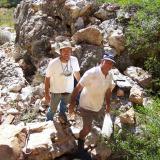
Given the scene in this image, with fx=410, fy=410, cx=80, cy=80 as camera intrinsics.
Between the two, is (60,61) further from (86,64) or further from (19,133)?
(86,64)

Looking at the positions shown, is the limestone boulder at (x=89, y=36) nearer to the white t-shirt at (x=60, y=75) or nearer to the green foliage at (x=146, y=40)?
the green foliage at (x=146, y=40)

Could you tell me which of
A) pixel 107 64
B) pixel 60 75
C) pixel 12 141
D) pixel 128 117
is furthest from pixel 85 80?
pixel 12 141

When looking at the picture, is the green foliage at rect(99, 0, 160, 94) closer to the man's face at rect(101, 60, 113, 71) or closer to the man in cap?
the man in cap

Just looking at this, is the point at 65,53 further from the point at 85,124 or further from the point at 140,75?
the point at 140,75

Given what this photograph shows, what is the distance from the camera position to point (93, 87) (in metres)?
5.72

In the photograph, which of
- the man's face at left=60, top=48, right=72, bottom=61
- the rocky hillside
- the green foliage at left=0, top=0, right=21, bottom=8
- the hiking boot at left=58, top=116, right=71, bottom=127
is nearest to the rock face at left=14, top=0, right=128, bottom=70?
the rocky hillside

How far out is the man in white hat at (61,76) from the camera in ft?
19.3

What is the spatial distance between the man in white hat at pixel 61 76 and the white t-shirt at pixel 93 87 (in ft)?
1.14

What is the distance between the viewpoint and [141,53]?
7.94m

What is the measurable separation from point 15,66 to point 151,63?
3.16m

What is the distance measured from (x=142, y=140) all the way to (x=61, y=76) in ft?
4.98

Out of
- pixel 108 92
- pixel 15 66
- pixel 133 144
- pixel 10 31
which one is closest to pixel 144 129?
pixel 133 144

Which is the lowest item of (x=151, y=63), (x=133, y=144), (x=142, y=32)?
(x=133, y=144)

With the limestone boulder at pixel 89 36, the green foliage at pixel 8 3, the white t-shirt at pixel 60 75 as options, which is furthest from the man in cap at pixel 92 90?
the green foliage at pixel 8 3
